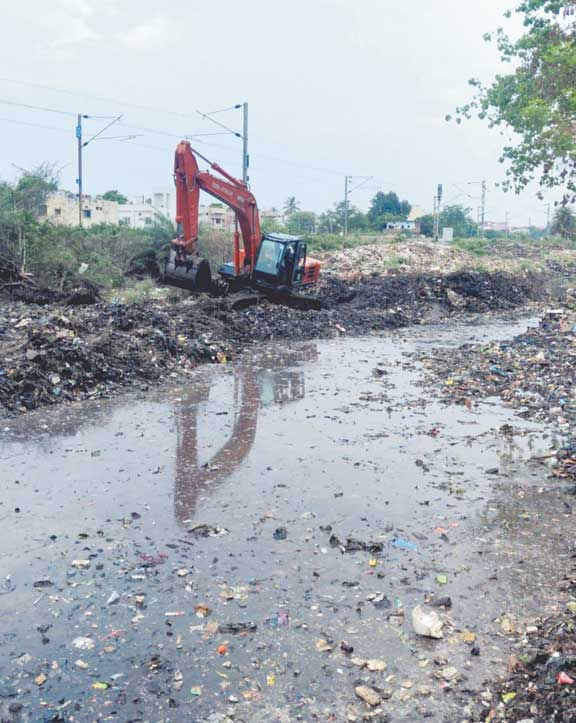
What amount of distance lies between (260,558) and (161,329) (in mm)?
7722

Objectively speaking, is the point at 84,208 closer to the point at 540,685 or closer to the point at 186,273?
the point at 186,273

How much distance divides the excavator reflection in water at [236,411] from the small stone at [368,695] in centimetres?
233

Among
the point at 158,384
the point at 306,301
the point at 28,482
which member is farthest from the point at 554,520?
the point at 306,301

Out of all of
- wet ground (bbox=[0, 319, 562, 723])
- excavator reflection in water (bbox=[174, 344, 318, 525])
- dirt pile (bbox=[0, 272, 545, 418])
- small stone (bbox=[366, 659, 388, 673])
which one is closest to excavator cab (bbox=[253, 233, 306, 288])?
dirt pile (bbox=[0, 272, 545, 418])

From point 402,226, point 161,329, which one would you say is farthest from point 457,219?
point 161,329

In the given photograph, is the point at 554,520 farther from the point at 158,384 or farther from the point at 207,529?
the point at 158,384

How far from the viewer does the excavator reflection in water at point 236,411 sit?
20.8 ft

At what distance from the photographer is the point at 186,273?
1439 centimetres

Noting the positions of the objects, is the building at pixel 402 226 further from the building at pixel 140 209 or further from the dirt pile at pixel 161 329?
the dirt pile at pixel 161 329

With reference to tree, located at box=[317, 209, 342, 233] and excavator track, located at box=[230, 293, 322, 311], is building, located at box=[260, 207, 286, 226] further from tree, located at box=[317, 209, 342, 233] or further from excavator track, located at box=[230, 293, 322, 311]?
excavator track, located at box=[230, 293, 322, 311]

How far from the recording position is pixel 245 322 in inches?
575

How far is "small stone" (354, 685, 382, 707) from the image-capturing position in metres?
3.38

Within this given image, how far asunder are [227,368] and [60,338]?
2866 mm

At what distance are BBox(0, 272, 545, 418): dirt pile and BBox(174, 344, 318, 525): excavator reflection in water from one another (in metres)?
0.84
